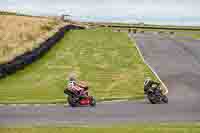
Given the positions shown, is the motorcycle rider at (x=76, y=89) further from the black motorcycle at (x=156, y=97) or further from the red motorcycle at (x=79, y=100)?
the black motorcycle at (x=156, y=97)

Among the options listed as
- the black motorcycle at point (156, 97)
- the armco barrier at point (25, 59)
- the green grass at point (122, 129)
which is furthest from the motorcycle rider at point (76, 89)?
the armco barrier at point (25, 59)

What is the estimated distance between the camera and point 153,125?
17766 millimetres

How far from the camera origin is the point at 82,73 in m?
35.8

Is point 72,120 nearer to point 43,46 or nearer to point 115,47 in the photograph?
point 43,46

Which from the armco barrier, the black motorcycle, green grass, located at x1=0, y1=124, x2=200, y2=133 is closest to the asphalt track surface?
the black motorcycle

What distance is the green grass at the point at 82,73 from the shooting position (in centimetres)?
2836

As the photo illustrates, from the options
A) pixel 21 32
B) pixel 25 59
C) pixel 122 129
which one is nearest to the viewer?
pixel 122 129

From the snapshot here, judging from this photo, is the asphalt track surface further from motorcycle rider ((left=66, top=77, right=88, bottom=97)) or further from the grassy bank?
the grassy bank

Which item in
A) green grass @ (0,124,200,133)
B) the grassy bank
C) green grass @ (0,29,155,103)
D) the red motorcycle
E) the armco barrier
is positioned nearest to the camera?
green grass @ (0,124,200,133)

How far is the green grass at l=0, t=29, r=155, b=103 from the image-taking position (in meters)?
28.4

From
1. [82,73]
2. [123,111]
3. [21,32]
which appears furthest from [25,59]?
[21,32]

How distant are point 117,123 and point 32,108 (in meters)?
6.35

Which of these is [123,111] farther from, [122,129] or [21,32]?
[21,32]

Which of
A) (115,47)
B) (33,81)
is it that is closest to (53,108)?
(33,81)
